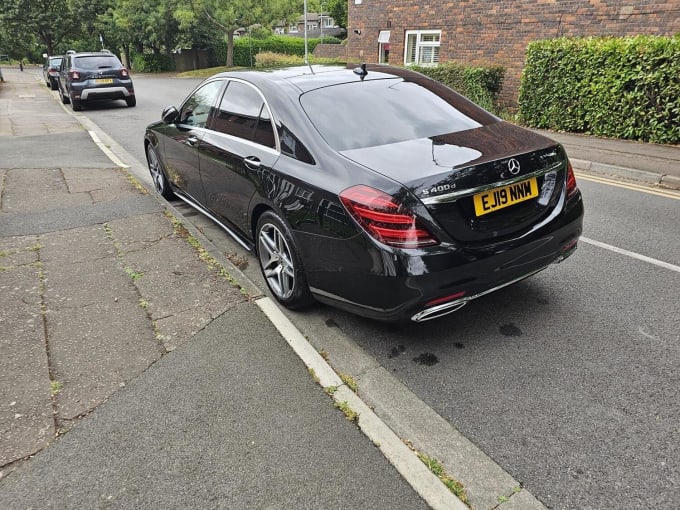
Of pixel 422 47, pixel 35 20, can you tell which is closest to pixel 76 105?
pixel 422 47

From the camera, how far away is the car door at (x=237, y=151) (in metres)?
3.67

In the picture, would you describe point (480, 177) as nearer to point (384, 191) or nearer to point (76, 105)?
point (384, 191)

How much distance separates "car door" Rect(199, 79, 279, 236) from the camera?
3.67m

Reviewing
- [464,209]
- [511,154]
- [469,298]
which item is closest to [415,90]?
[511,154]

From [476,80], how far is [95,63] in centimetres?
1143

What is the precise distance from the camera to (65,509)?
2127 millimetres

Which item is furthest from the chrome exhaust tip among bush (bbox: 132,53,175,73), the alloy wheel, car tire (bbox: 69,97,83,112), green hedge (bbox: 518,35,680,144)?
bush (bbox: 132,53,175,73)

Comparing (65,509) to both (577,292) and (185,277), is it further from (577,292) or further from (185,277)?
(577,292)

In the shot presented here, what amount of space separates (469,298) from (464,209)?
1.72 ft

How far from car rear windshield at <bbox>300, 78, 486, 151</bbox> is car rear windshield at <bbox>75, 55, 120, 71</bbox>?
47.8 feet

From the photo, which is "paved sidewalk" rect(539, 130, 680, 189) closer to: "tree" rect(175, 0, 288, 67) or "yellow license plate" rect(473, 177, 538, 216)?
"yellow license plate" rect(473, 177, 538, 216)

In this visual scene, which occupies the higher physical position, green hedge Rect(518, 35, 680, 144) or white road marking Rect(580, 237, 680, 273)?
green hedge Rect(518, 35, 680, 144)

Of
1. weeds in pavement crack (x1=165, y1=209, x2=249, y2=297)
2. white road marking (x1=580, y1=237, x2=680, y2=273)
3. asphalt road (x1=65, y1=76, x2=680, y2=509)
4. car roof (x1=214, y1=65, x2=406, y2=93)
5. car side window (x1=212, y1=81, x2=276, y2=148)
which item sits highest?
car roof (x1=214, y1=65, x2=406, y2=93)

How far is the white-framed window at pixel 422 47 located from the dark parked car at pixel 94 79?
30.9 ft
